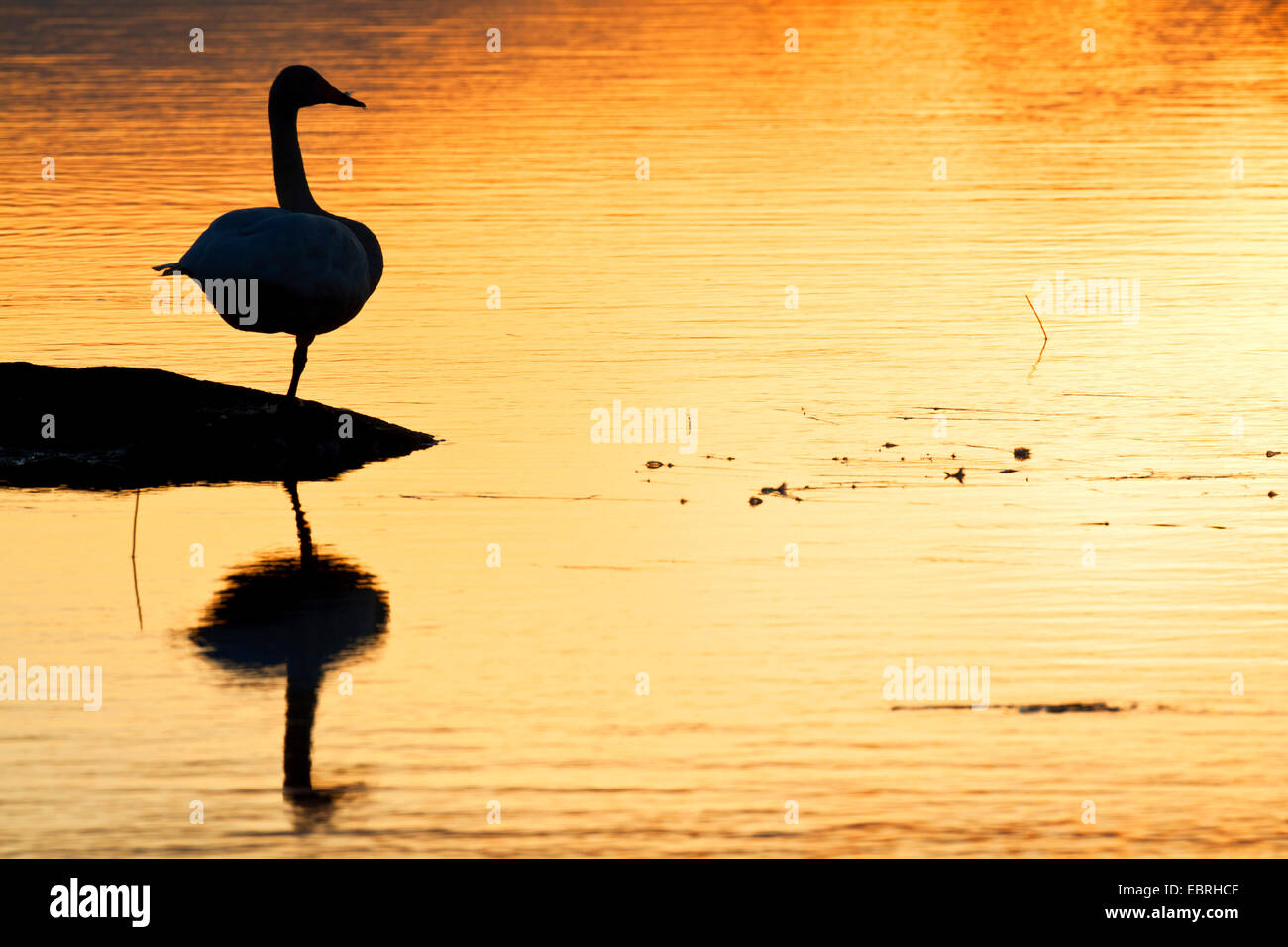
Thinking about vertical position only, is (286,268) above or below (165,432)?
above

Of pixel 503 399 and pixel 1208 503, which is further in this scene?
pixel 503 399

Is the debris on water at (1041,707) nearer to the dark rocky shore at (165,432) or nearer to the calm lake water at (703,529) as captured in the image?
the calm lake water at (703,529)

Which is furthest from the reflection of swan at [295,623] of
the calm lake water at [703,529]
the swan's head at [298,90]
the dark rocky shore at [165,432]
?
the swan's head at [298,90]

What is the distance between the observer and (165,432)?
1169 centimetres

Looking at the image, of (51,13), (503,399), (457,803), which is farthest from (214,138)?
(51,13)

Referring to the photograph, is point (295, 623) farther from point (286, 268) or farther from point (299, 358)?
point (299, 358)

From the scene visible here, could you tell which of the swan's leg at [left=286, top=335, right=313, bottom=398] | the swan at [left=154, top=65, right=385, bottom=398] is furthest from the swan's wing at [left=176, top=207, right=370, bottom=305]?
the swan's leg at [left=286, top=335, right=313, bottom=398]

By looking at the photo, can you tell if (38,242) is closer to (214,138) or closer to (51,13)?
(214,138)

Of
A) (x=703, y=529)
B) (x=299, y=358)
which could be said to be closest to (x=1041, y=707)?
(x=703, y=529)

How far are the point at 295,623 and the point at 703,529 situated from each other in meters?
2.31

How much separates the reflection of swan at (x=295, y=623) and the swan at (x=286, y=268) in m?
2.13

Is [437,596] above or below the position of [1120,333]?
below

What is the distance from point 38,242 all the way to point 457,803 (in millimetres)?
14530
